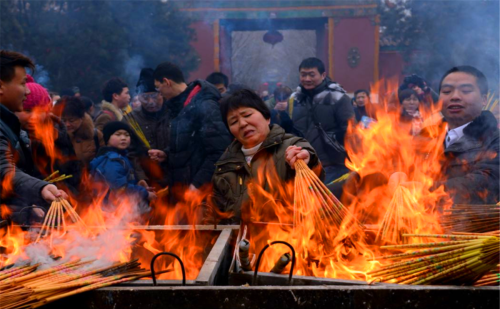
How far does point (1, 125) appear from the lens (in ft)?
10.7

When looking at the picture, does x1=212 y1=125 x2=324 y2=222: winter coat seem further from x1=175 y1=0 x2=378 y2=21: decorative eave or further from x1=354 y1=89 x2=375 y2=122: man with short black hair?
x1=175 y1=0 x2=378 y2=21: decorative eave

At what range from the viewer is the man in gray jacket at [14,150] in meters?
3.20

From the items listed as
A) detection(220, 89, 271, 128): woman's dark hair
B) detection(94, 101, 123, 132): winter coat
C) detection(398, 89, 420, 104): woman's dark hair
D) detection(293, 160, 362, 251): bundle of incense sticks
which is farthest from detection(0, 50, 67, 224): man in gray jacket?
detection(398, 89, 420, 104): woman's dark hair

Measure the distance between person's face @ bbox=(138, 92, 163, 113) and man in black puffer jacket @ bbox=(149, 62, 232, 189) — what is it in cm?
59

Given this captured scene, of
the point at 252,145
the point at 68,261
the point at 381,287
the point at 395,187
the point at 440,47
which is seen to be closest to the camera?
the point at 381,287

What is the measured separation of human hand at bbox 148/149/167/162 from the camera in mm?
4875

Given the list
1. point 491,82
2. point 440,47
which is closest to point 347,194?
point 491,82

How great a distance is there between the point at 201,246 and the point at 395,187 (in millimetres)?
1056

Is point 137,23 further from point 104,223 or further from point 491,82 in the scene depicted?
point 104,223

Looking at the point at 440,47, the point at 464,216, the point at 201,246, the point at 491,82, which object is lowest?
the point at 201,246

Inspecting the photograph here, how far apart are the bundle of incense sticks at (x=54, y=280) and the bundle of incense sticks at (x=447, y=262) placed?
972mm

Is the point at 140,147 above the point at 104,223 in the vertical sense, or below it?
above

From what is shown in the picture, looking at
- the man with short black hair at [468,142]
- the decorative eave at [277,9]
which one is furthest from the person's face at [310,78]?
the decorative eave at [277,9]

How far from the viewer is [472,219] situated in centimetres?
237
